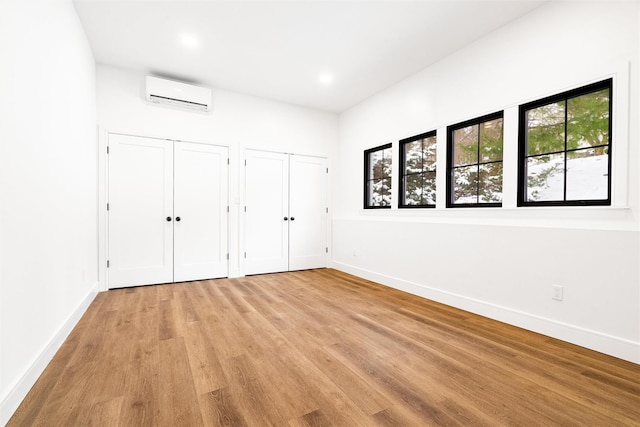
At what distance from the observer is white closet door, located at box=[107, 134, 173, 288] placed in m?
3.82

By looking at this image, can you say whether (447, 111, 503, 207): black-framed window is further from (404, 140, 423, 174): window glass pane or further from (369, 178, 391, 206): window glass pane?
(369, 178, 391, 206): window glass pane

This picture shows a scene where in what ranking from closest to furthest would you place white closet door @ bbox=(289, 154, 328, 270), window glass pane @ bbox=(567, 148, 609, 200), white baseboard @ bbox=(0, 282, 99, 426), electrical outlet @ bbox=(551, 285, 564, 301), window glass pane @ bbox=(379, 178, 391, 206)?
1. white baseboard @ bbox=(0, 282, 99, 426)
2. window glass pane @ bbox=(567, 148, 609, 200)
3. electrical outlet @ bbox=(551, 285, 564, 301)
4. window glass pane @ bbox=(379, 178, 391, 206)
5. white closet door @ bbox=(289, 154, 328, 270)

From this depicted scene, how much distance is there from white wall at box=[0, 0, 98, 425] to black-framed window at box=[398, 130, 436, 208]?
3.66 meters

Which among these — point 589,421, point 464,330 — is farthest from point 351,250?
point 589,421

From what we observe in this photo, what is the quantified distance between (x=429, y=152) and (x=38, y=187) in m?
3.76

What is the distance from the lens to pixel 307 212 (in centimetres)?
527

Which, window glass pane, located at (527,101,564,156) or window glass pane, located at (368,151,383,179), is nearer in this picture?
window glass pane, located at (527,101,564,156)

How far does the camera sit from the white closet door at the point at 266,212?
4.72m

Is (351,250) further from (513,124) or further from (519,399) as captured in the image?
(519,399)

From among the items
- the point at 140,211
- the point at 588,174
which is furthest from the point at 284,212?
the point at 588,174

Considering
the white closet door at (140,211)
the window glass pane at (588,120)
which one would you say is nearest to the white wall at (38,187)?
the white closet door at (140,211)

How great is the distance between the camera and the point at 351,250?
494 centimetres

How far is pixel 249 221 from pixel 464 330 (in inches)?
132

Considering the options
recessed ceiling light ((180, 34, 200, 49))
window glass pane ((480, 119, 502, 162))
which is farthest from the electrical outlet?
recessed ceiling light ((180, 34, 200, 49))
